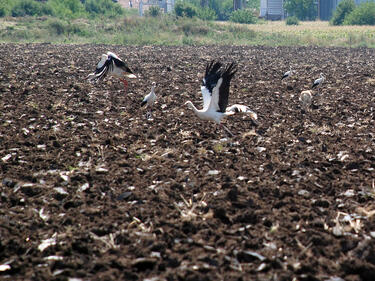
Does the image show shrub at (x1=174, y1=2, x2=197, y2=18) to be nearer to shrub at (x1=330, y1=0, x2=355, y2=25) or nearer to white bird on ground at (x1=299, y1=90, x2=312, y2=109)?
shrub at (x1=330, y1=0, x2=355, y2=25)

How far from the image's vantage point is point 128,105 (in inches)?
483

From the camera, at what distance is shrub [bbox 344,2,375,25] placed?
59.0 m

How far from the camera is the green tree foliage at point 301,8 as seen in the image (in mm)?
80812

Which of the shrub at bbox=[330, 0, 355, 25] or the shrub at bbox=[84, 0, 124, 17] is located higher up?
the shrub at bbox=[84, 0, 124, 17]

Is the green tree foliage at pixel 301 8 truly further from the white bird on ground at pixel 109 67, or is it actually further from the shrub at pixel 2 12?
the white bird on ground at pixel 109 67

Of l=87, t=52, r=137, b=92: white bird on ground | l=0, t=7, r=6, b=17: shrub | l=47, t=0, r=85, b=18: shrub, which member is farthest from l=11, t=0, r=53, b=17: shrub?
l=87, t=52, r=137, b=92: white bird on ground

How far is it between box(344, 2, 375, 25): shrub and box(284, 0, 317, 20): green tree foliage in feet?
67.7

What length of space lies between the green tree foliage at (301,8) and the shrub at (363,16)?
20.6 meters

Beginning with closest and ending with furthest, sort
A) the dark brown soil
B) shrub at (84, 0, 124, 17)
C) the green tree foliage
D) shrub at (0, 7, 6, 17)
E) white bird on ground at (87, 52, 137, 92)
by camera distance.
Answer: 1. the dark brown soil
2. white bird on ground at (87, 52, 137, 92)
3. shrub at (0, 7, 6, 17)
4. shrub at (84, 0, 124, 17)
5. the green tree foliage

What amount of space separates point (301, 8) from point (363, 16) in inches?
894

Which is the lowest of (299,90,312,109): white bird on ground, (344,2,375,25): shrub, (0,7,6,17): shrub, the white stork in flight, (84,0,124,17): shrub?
(299,90,312,109): white bird on ground

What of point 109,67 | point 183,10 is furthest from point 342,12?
point 109,67

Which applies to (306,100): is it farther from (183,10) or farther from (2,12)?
(183,10)

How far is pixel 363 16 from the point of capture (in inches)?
2341
